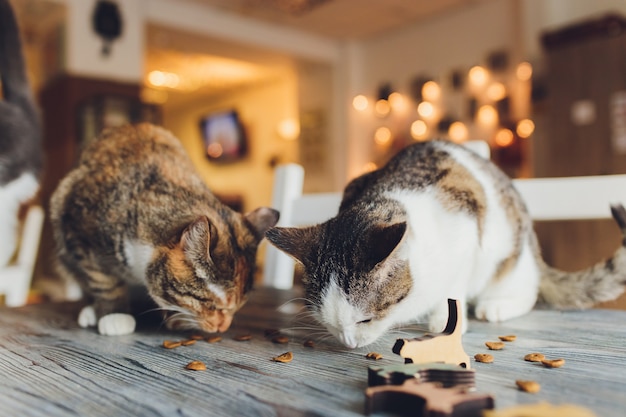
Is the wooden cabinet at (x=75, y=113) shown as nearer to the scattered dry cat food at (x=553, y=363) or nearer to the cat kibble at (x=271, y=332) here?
the cat kibble at (x=271, y=332)

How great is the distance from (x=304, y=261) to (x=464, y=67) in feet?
17.2

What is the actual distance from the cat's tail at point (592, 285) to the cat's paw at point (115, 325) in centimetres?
96

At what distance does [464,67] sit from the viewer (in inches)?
223

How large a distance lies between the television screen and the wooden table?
7.36m

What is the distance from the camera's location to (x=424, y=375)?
595mm

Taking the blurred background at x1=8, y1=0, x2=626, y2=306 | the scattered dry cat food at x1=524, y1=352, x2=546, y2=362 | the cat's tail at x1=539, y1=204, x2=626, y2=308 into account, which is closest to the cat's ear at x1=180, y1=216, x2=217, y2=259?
the scattered dry cat food at x1=524, y1=352, x2=546, y2=362

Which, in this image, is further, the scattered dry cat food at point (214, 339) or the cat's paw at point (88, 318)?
the cat's paw at point (88, 318)

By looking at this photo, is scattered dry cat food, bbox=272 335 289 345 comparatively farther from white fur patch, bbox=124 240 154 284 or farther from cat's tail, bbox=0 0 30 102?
cat's tail, bbox=0 0 30 102

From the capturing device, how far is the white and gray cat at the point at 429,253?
876mm

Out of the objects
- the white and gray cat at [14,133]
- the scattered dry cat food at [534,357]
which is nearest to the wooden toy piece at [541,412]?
the scattered dry cat food at [534,357]

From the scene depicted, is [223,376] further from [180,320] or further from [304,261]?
[180,320]

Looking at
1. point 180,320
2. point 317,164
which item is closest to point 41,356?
point 180,320

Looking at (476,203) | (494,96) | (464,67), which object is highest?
(464,67)

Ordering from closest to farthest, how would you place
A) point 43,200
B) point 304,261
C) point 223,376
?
point 223,376, point 304,261, point 43,200
